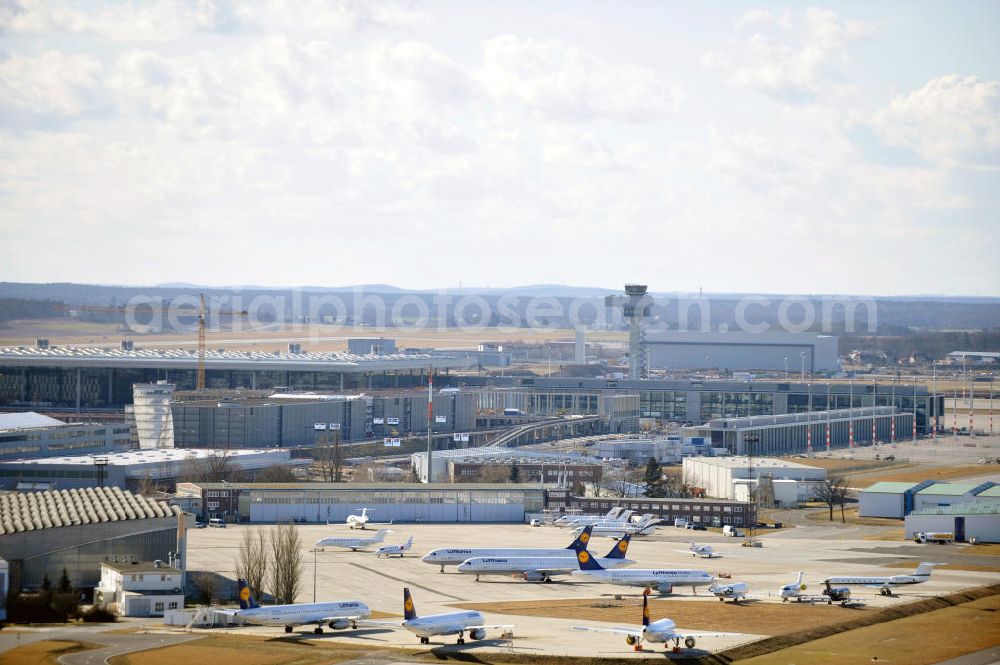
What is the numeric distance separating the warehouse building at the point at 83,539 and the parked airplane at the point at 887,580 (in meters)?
30.3

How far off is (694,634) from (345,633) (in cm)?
1363

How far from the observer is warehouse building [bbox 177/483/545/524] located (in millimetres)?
96438

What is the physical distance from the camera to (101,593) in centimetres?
6506

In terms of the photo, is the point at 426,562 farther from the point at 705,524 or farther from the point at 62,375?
the point at 62,375

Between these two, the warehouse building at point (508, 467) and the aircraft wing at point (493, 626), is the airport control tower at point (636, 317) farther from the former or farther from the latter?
the aircraft wing at point (493, 626)

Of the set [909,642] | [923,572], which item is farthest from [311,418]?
[909,642]

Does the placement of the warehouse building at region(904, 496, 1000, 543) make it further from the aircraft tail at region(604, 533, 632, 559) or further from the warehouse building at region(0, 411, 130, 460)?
the warehouse building at region(0, 411, 130, 460)

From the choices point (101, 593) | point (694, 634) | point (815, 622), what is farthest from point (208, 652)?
point (815, 622)

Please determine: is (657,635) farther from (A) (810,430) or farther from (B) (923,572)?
(A) (810,430)

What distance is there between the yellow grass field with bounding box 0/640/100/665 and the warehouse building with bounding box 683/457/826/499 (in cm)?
6324

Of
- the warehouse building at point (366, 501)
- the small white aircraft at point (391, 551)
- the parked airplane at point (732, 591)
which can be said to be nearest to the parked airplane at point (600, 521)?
the warehouse building at point (366, 501)

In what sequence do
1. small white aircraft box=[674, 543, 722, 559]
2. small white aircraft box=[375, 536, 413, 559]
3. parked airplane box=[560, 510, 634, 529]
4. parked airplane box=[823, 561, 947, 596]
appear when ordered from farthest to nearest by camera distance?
parked airplane box=[560, 510, 634, 529] < small white aircraft box=[674, 543, 722, 559] < small white aircraft box=[375, 536, 413, 559] < parked airplane box=[823, 561, 947, 596]

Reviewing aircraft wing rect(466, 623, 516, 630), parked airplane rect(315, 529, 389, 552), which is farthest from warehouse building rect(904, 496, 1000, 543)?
aircraft wing rect(466, 623, 516, 630)

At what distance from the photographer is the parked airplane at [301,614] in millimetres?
59250
